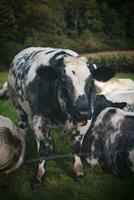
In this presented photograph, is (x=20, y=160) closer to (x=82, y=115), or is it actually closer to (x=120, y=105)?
(x=82, y=115)

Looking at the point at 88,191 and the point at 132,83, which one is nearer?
the point at 88,191

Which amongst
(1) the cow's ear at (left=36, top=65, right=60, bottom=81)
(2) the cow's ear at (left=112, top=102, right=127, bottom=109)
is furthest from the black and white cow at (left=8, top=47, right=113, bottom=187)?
(2) the cow's ear at (left=112, top=102, right=127, bottom=109)

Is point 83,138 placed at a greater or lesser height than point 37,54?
lesser

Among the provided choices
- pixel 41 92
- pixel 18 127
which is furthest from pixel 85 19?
pixel 18 127

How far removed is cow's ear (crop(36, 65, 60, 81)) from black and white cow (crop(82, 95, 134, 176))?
0.29 metres

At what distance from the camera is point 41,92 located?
2.39 m

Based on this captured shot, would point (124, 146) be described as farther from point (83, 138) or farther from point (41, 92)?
point (41, 92)

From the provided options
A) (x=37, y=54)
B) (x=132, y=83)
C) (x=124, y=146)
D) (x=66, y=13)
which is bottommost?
(x=124, y=146)

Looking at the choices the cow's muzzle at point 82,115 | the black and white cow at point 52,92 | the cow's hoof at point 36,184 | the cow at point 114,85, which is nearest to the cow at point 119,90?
the cow at point 114,85

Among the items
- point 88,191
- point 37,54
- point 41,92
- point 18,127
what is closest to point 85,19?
point 37,54

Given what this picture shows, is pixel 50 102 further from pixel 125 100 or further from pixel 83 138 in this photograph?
pixel 125 100

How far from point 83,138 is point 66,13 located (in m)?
0.64

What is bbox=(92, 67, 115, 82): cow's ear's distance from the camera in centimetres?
238

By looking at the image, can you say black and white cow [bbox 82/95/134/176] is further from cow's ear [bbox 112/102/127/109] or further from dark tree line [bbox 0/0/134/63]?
dark tree line [bbox 0/0/134/63]
